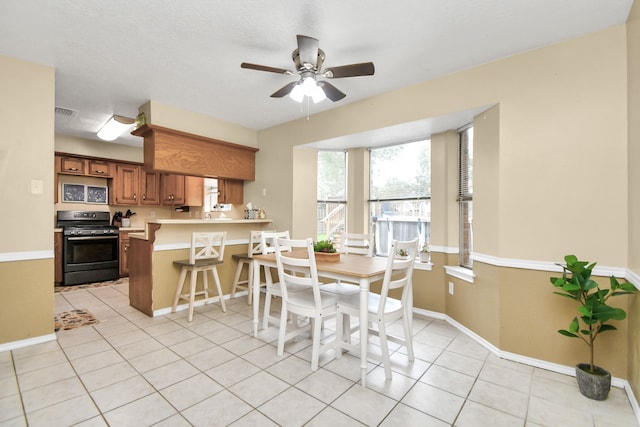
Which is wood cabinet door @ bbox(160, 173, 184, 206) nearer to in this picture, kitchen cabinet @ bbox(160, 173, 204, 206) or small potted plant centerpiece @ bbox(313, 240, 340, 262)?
kitchen cabinet @ bbox(160, 173, 204, 206)

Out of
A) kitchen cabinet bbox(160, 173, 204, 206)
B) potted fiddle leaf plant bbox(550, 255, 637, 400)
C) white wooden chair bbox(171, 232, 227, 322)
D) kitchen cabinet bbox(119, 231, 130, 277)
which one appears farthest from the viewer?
kitchen cabinet bbox(160, 173, 204, 206)

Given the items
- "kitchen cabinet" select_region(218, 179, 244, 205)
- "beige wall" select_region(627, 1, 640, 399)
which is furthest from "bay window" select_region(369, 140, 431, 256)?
"kitchen cabinet" select_region(218, 179, 244, 205)

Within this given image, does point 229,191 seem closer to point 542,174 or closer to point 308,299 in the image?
point 308,299

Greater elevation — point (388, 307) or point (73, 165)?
point (73, 165)

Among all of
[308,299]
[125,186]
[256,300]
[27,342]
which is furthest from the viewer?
[125,186]

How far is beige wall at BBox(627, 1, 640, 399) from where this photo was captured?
1822 millimetres

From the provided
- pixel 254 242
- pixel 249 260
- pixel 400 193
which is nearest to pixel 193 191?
pixel 254 242

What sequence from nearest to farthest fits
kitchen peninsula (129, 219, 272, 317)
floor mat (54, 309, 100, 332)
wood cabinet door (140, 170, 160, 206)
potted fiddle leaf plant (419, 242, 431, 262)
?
floor mat (54, 309, 100, 332)
kitchen peninsula (129, 219, 272, 317)
potted fiddle leaf plant (419, 242, 431, 262)
wood cabinet door (140, 170, 160, 206)

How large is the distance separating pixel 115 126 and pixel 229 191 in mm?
1858

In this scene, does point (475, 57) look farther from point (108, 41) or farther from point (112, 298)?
point (112, 298)

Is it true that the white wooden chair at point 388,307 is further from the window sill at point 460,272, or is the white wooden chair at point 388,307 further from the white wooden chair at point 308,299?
the window sill at point 460,272

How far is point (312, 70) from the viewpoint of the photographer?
2250 mm

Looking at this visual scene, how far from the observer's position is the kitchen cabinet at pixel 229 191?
4.77 m

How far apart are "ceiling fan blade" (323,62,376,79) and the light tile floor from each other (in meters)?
2.26
